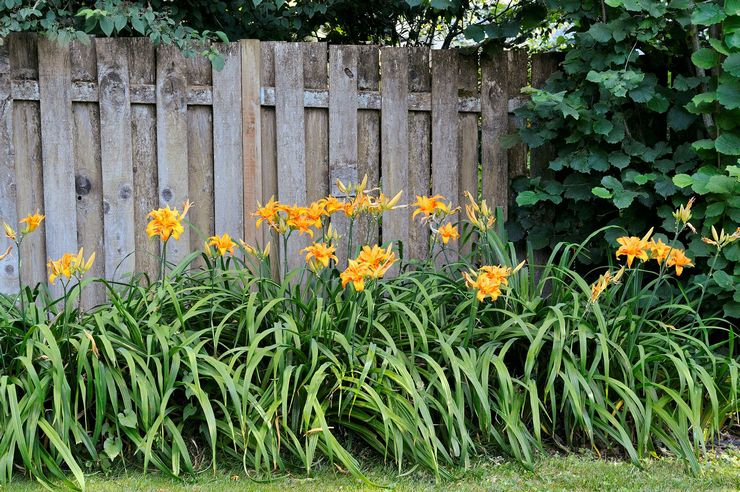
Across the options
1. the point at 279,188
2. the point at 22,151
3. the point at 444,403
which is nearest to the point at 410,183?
the point at 279,188

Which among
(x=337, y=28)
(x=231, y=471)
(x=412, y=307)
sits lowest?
(x=231, y=471)

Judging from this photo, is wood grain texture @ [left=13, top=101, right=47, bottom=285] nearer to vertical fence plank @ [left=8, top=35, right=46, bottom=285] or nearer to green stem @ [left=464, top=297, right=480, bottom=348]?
vertical fence plank @ [left=8, top=35, right=46, bottom=285]

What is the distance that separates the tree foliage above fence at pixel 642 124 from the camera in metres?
4.07

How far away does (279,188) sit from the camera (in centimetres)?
468

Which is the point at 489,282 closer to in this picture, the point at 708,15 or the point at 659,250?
the point at 659,250

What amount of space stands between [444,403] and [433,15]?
124 inches

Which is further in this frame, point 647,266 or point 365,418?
point 647,266

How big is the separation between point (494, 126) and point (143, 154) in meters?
1.95

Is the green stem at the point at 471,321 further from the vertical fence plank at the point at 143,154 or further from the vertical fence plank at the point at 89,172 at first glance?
the vertical fence plank at the point at 89,172

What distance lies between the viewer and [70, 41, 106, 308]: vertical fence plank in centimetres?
445

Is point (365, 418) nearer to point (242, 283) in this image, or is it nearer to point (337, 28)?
point (242, 283)

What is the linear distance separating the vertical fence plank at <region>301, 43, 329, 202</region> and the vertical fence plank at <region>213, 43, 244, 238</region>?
367mm

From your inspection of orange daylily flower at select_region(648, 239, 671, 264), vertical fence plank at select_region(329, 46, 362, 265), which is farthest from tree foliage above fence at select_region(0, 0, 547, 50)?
orange daylily flower at select_region(648, 239, 671, 264)

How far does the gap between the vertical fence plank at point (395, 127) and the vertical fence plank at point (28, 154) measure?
1828 millimetres
